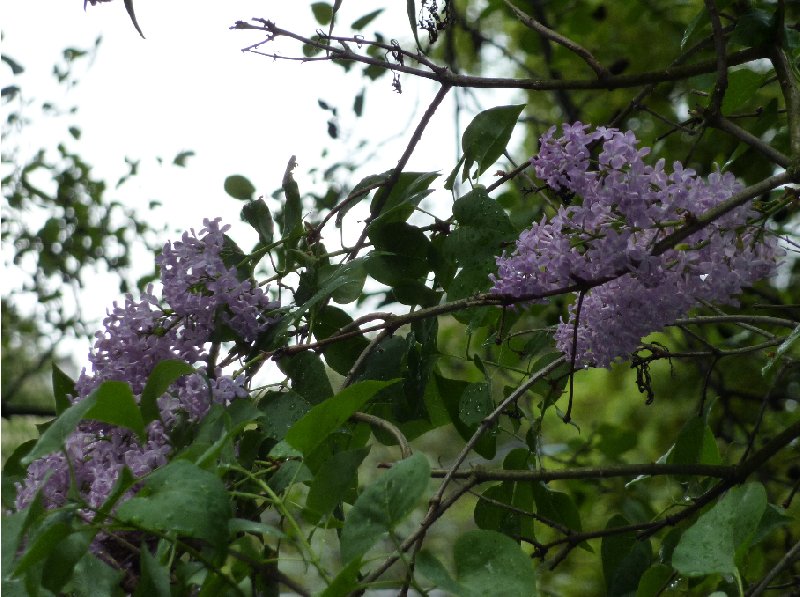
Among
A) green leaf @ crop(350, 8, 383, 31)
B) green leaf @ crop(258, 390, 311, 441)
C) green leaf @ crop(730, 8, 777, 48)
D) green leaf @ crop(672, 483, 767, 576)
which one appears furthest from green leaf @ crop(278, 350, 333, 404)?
green leaf @ crop(350, 8, 383, 31)

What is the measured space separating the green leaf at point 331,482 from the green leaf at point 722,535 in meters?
0.15

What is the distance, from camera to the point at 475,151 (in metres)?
0.62

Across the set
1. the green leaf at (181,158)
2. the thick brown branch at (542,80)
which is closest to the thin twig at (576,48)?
the thick brown branch at (542,80)

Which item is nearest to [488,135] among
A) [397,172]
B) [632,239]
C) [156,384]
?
[397,172]

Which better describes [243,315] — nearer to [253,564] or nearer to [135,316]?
[135,316]

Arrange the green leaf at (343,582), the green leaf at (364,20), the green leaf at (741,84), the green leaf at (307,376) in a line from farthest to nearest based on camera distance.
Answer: the green leaf at (364,20), the green leaf at (741,84), the green leaf at (307,376), the green leaf at (343,582)

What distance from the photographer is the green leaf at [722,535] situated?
0.42m

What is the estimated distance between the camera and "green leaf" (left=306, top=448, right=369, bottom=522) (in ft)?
1.42

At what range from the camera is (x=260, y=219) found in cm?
63

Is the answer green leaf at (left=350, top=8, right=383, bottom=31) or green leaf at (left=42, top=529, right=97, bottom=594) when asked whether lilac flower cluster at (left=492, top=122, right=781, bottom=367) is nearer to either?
green leaf at (left=42, top=529, right=97, bottom=594)

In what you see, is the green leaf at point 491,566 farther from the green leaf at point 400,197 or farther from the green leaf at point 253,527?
the green leaf at point 400,197

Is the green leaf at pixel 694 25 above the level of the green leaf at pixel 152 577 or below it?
above

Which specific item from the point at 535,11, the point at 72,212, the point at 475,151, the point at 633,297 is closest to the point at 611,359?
the point at 633,297

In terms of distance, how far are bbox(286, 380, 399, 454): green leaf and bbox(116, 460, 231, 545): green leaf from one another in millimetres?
67
